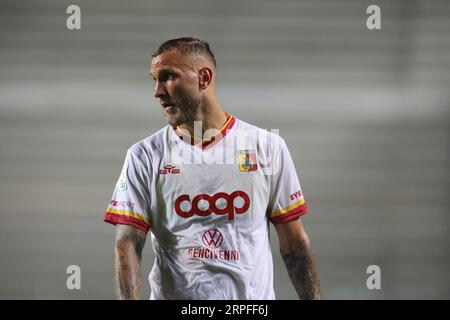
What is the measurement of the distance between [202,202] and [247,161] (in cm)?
30

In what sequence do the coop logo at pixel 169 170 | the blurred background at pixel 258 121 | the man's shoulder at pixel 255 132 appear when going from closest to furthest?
1. the coop logo at pixel 169 170
2. the man's shoulder at pixel 255 132
3. the blurred background at pixel 258 121

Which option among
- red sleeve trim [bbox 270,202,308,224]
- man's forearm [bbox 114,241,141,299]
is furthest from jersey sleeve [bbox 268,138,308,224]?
man's forearm [bbox 114,241,141,299]

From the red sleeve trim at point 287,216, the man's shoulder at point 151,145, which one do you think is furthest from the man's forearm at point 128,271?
the red sleeve trim at point 287,216

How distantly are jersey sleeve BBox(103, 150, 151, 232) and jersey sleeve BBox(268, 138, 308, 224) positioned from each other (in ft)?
1.96

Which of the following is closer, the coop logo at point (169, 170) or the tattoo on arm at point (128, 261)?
the tattoo on arm at point (128, 261)

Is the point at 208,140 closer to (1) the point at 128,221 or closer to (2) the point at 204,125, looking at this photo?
(2) the point at 204,125

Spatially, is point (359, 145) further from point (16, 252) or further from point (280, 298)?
point (16, 252)

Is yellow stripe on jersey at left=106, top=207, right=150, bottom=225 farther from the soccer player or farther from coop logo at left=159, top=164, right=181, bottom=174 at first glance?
coop logo at left=159, top=164, right=181, bottom=174

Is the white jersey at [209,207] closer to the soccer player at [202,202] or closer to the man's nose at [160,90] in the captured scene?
the soccer player at [202,202]

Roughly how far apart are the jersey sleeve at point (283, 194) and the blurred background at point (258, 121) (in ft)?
1.57

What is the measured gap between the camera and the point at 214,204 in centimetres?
296

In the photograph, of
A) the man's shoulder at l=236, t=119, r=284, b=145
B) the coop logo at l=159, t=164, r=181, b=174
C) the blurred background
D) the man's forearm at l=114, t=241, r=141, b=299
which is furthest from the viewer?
the blurred background

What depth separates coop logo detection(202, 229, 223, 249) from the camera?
291 cm

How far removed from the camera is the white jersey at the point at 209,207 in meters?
2.91
